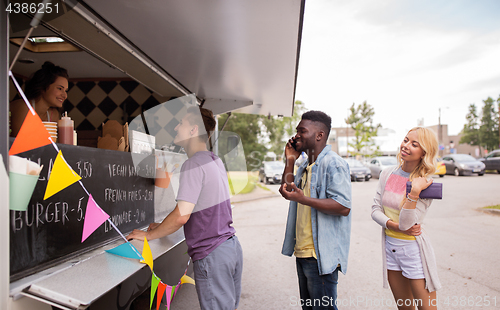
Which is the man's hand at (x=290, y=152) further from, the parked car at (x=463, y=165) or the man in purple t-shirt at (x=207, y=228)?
the parked car at (x=463, y=165)

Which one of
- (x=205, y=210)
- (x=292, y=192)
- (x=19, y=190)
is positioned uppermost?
(x=19, y=190)

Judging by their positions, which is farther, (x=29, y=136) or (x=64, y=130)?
(x=64, y=130)

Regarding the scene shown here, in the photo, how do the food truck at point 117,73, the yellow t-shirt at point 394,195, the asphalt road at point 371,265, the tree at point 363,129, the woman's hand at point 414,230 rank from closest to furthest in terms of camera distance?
1. the food truck at point 117,73
2. the woman's hand at point 414,230
3. the yellow t-shirt at point 394,195
4. the asphalt road at point 371,265
5. the tree at point 363,129

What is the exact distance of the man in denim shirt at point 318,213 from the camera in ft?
7.04

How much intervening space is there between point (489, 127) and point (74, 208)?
5956 cm

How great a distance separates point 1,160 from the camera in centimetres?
130

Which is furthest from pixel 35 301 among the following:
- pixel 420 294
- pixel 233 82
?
pixel 233 82

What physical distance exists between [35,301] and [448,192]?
14.4 metres

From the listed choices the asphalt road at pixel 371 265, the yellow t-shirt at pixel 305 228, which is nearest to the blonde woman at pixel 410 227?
the yellow t-shirt at pixel 305 228

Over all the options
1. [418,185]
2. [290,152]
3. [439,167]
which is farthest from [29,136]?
[439,167]

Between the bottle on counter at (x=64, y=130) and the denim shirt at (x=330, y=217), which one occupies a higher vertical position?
the bottle on counter at (x=64, y=130)

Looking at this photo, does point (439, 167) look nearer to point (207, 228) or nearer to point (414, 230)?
point (414, 230)

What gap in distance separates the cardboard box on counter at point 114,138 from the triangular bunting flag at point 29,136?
128 centimetres

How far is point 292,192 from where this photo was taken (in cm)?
220
